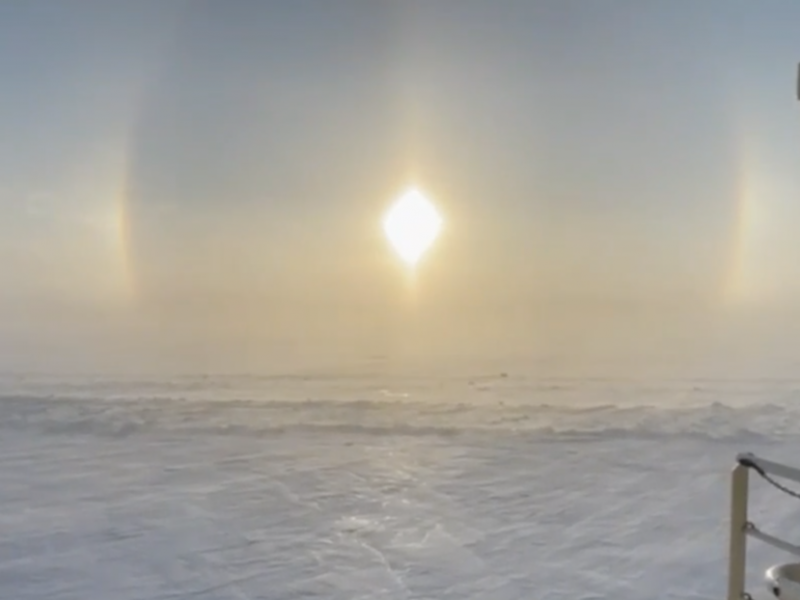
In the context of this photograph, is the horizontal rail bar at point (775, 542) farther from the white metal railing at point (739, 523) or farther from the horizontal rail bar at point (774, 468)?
the horizontal rail bar at point (774, 468)

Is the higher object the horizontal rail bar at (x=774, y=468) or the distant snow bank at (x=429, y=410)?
the horizontal rail bar at (x=774, y=468)

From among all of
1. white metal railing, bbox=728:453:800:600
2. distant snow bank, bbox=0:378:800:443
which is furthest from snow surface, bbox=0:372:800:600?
white metal railing, bbox=728:453:800:600

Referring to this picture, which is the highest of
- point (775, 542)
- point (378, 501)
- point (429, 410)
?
point (775, 542)

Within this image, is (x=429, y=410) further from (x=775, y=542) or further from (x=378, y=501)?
(x=775, y=542)

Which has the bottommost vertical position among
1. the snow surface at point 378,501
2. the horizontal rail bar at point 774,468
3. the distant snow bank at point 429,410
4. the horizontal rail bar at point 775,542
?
the snow surface at point 378,501

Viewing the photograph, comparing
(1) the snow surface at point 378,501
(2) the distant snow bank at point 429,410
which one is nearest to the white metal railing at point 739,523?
(1) the snow surface at point 378,501

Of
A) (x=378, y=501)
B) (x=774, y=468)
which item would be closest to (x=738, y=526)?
(x=774, y=468)
